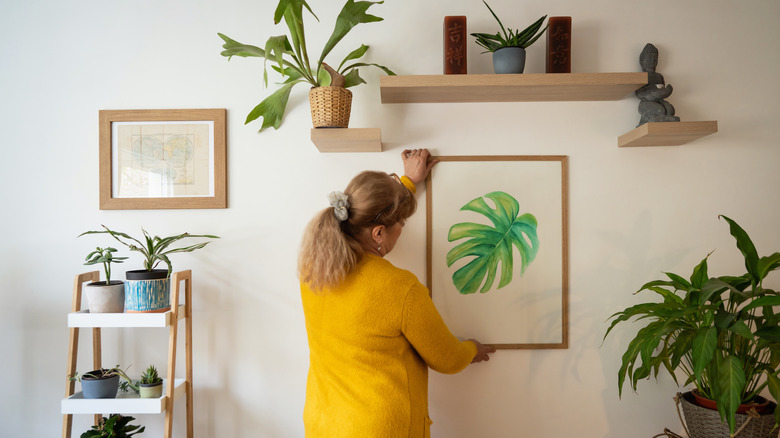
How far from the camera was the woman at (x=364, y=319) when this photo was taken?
4.41 ft

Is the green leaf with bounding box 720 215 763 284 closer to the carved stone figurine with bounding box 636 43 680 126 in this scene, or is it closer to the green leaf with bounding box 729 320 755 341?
the green leaf with bounding box 729 320 755 341

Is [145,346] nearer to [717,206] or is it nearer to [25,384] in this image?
[25,384]

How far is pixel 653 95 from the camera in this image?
1847 millimetres

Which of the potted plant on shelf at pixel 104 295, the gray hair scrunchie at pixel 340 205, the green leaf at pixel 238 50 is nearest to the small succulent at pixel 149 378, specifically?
the potted plant on shelf at pixel 104 295

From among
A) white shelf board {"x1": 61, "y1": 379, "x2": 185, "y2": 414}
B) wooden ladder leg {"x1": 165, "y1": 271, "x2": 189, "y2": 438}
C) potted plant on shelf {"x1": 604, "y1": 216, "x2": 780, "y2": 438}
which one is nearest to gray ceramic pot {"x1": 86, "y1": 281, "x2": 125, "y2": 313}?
wooden ladder leg {"x1": 165, "y1": 271, "x2": 189, "y2": 438}

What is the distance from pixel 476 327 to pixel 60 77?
1.99 m

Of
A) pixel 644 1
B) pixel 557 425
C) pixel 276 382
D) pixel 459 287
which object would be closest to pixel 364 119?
pixel 459 287

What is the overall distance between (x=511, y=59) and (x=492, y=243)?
0.71 meters

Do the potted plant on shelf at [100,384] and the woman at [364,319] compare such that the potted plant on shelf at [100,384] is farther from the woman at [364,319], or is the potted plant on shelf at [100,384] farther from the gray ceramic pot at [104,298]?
the woman at [364,319]

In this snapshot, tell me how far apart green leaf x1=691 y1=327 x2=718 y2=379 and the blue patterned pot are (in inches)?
69.3

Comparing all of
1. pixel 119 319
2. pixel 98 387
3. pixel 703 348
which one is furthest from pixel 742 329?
pixel 98 387

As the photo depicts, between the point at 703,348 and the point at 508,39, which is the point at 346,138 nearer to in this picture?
the point at 508,39

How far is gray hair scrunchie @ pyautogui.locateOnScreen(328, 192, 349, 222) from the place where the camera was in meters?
1.36

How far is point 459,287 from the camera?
1914 mm
